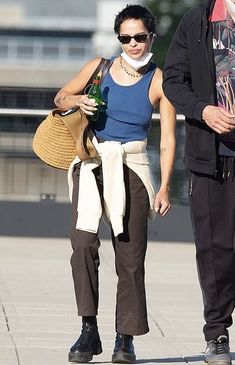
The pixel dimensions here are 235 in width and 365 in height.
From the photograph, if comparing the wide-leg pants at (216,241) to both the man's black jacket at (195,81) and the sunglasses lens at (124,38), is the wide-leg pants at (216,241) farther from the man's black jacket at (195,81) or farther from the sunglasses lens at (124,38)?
the sunglasses lens at (124,38)

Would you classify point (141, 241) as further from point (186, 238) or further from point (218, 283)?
point (186, 238)

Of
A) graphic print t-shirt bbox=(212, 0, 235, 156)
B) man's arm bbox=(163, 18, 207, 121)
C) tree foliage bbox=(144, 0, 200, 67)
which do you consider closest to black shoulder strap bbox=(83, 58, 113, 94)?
man's arm bbox=(163, 18, 207, 121)

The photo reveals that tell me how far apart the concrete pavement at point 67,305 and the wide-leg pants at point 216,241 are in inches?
26.9

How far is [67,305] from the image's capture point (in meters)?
9.56

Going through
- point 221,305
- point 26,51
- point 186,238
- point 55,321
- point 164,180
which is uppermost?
point 164,180

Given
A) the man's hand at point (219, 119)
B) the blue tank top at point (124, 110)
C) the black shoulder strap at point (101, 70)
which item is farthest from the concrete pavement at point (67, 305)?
the man's hand at point (219, 119)

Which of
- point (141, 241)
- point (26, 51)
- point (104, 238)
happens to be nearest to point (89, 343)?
point (141, 241)

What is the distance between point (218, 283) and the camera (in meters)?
6.80

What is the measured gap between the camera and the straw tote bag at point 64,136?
7.33 meters

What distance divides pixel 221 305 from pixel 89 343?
0.83 meters

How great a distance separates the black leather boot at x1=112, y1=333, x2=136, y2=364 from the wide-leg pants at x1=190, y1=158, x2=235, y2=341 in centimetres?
60

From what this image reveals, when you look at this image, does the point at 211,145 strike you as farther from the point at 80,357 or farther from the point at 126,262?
the point at 80,357

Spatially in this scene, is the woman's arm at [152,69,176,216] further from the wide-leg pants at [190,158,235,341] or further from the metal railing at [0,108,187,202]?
the metal railing at [0,108,187,202]

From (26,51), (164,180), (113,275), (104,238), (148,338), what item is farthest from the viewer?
(26,51)
